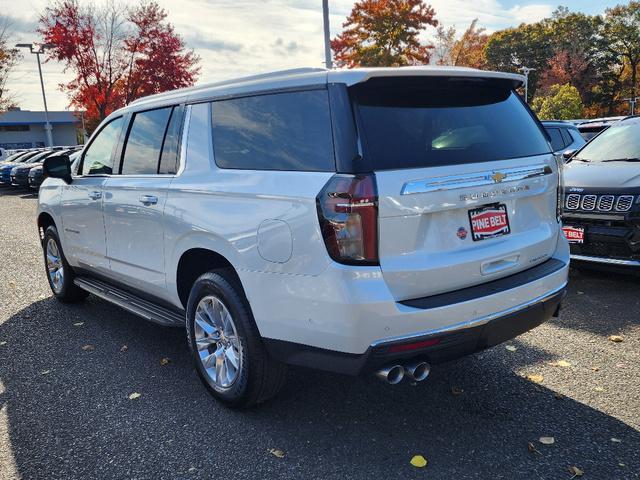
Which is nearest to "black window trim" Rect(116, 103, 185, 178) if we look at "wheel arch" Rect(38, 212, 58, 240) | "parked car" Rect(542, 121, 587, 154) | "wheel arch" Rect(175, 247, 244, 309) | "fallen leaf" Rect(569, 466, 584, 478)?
"wheel arch" Rect(175, 247, 244, 309)

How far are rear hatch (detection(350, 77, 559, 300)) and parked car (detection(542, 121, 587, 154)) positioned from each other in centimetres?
547

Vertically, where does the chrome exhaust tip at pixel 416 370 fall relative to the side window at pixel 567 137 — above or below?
below

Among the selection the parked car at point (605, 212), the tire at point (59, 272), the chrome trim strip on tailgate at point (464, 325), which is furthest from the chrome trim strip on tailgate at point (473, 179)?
the tire at point (59, 272)

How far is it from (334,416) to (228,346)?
2.54 ft

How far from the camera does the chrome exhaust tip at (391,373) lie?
281 cm

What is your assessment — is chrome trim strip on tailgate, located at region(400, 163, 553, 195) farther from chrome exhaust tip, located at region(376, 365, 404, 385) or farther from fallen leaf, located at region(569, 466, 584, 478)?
fallen leaf, located at region(569, 466, 584, 478)

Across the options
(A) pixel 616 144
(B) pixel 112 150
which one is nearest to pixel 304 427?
(B) pixel 112 150

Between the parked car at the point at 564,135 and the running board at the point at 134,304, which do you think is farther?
the parked car at the point at 564,135

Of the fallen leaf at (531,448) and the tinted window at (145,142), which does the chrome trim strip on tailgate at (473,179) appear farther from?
the tinted window at (145,142)

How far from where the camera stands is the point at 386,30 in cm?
3488

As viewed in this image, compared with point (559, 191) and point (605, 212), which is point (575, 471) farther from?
point (605, 212)

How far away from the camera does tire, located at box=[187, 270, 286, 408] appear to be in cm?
326

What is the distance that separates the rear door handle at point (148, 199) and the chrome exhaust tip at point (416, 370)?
2.14m

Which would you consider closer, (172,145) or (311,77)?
(311,77)
